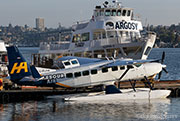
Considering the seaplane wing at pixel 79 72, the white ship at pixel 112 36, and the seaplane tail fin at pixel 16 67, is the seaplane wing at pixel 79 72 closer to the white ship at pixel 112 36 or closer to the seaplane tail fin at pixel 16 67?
the seaplane tail fin at pixel 16 67

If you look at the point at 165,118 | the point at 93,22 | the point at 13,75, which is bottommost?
the point at 165,118

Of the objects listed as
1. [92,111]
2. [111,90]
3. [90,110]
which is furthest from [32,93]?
[92,111]

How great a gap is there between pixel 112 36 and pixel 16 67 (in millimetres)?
19783

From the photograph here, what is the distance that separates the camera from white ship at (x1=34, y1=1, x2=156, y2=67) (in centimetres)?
5159

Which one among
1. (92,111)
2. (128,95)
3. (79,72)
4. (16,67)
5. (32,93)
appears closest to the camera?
(92,111)

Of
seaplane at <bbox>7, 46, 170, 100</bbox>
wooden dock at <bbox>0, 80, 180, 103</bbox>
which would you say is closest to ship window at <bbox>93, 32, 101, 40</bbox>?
wooden dock at <bbox>0, 80, 180, 103</bbox>

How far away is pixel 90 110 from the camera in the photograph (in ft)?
111

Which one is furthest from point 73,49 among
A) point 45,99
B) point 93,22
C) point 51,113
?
point 51,113

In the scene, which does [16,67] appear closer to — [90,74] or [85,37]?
[90,74]

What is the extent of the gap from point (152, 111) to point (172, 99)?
6.64m

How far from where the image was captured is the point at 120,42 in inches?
2048

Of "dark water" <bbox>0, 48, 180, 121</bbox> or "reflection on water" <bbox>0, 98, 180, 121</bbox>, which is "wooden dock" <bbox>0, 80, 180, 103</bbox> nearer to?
"dark water" <bbox>0, 48, 180, 121</bbox>

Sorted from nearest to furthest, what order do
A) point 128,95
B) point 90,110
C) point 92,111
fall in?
point 92,111 → point 90,110 → point 128,95

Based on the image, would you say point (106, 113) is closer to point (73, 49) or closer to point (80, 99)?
point (80, 99)
